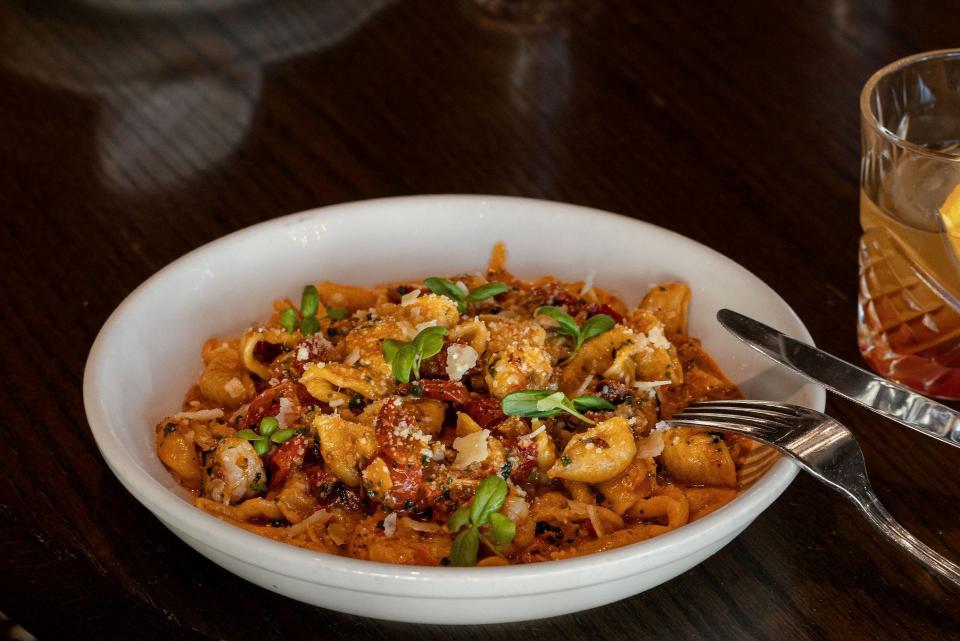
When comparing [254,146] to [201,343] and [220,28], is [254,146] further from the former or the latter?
[201,343]

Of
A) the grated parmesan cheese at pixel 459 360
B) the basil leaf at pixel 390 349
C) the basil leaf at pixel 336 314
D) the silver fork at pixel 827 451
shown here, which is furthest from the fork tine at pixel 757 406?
the basil leaf at pixel 336 314

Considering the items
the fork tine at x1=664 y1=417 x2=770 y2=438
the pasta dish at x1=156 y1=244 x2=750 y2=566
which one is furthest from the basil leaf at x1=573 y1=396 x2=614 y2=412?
the fork tine at x1=664 y1=417 x2=770 y2=438

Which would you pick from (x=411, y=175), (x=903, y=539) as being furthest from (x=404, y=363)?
(x=411, y=175)

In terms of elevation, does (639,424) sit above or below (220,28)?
above

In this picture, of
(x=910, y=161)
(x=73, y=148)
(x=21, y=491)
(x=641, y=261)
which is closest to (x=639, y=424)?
(x=641, y=261)

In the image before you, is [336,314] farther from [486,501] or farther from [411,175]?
[411,175]
